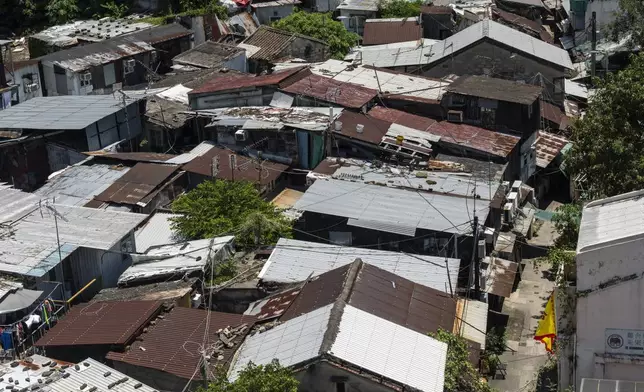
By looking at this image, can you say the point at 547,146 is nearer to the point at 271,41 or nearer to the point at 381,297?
the point at 271,41

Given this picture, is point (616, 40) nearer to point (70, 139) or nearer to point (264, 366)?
point (70, 139)

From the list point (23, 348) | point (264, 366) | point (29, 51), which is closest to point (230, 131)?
point (23, 348)

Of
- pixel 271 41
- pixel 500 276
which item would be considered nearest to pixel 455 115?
pixel 500 276

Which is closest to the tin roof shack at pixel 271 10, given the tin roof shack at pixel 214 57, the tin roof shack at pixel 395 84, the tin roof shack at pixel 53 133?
the tin roof shack at pixel 214 57

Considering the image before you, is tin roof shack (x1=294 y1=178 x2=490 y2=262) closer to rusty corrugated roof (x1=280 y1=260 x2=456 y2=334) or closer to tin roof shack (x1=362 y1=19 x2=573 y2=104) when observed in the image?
rusty corrugated roof (x1=280 y1=260 x2=456 y2=334)

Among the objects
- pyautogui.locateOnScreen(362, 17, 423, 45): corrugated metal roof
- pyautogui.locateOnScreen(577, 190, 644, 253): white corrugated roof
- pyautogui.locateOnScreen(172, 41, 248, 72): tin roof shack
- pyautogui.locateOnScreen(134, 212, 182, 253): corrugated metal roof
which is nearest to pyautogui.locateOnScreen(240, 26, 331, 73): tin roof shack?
pyautogui.locateOnScreen(172, 41, 248, 72): tin roof shack

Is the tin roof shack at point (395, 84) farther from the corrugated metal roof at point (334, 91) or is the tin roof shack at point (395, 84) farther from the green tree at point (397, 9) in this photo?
the green tree at point (397, 9)
